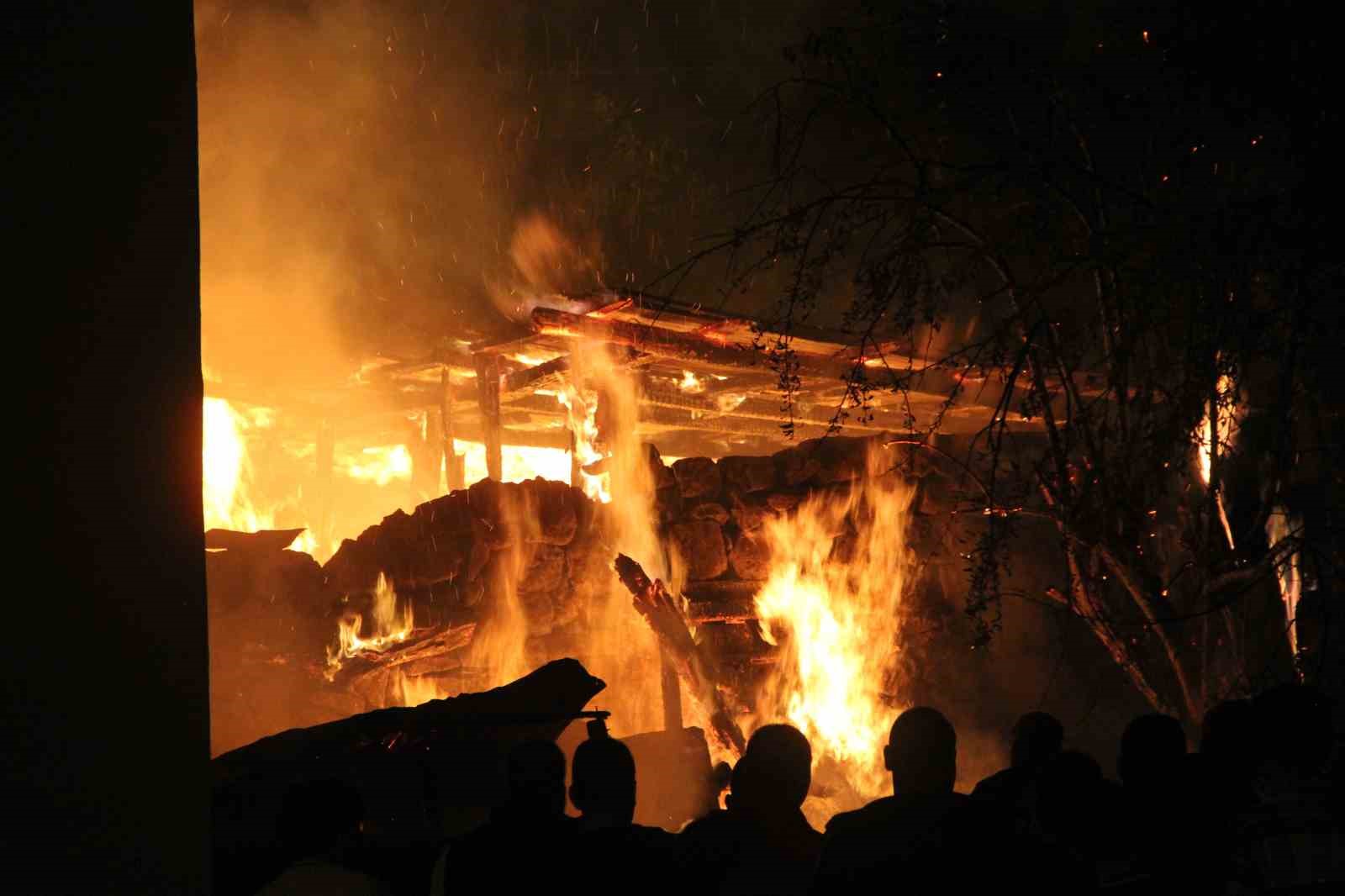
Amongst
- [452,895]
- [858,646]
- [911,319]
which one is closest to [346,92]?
[858,646]

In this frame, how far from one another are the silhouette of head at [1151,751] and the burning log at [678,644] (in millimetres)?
6533

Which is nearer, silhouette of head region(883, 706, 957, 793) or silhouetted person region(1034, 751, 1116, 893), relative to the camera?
silhouette of head region(883, 706, 957, 793)

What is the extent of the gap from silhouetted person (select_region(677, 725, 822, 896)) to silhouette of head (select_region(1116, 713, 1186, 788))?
3.62 ft

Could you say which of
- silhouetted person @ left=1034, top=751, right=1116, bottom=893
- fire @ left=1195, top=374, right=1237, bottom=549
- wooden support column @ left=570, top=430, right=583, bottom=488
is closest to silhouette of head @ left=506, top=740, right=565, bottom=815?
silhouetted person @ left=1034, top=751, right=1116, bottom=893

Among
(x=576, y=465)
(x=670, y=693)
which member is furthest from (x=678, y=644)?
(x=576, y=465)

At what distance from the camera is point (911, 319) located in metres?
4.16

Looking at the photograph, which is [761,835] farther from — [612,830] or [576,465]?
[576,465]

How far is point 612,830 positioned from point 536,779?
10.8 inches

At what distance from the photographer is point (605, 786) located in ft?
10.7

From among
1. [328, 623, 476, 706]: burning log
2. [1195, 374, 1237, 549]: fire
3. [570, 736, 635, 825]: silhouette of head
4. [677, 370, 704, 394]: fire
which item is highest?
[677, 370, 704, 394]: fire

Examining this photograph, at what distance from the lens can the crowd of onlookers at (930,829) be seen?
2797 mm

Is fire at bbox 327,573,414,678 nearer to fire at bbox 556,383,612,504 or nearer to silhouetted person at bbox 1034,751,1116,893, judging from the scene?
fire at bbox 556,383,612,504

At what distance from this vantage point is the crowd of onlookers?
9.18 feet

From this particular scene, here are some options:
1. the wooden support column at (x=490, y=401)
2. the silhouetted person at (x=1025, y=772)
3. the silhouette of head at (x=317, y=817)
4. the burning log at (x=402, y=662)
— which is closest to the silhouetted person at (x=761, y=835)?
the silhouetted person at (x=1025, y=772)
